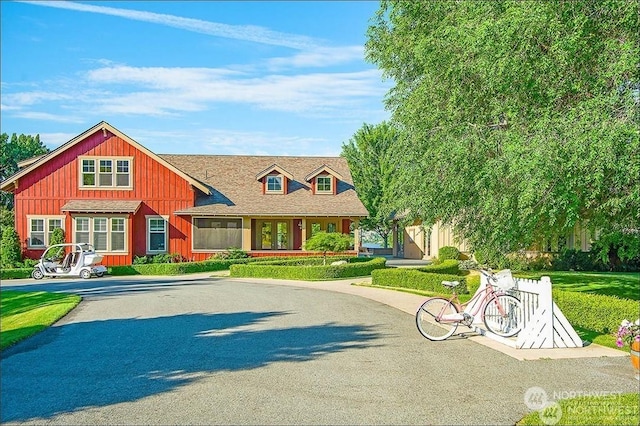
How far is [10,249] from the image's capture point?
103ft

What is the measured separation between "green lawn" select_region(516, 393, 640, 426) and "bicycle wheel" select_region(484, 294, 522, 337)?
3.98 m

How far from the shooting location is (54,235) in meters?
32.4

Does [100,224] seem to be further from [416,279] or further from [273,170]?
[416,279]

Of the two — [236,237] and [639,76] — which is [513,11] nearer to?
[639,76]

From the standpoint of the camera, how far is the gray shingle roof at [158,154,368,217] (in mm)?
35156

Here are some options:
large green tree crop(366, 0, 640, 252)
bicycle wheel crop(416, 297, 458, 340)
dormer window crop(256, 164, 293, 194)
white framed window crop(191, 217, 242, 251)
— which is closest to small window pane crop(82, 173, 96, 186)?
white framed window crop(191, 217, 242, 251)

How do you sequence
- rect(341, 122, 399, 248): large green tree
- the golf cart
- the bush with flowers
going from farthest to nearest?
rect(341, 122, 399, 248): large green tree
the golf cart
the bush with flowers

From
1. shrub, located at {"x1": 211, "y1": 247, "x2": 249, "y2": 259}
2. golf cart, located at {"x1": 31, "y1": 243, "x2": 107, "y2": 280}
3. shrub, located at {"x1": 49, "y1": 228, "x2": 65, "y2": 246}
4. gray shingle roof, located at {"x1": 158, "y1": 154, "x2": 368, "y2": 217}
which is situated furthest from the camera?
gray shingle roof, located at {"x1": 158, "y1": 154, "x2": 368, "y2": 217}

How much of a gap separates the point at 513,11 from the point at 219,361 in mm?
8315

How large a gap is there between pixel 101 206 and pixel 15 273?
5760mm

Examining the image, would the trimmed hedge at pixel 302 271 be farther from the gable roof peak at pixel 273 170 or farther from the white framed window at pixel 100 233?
the white framed window at pixel 100 233

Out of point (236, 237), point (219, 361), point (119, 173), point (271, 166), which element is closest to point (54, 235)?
point (119, 173)

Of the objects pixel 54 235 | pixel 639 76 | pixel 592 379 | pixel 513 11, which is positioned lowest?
pixel 592 379

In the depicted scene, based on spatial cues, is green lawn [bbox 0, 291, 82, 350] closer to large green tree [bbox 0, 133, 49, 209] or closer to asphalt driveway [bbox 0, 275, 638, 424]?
asphalt driveway [bbox 0, 275, 638, 424]
